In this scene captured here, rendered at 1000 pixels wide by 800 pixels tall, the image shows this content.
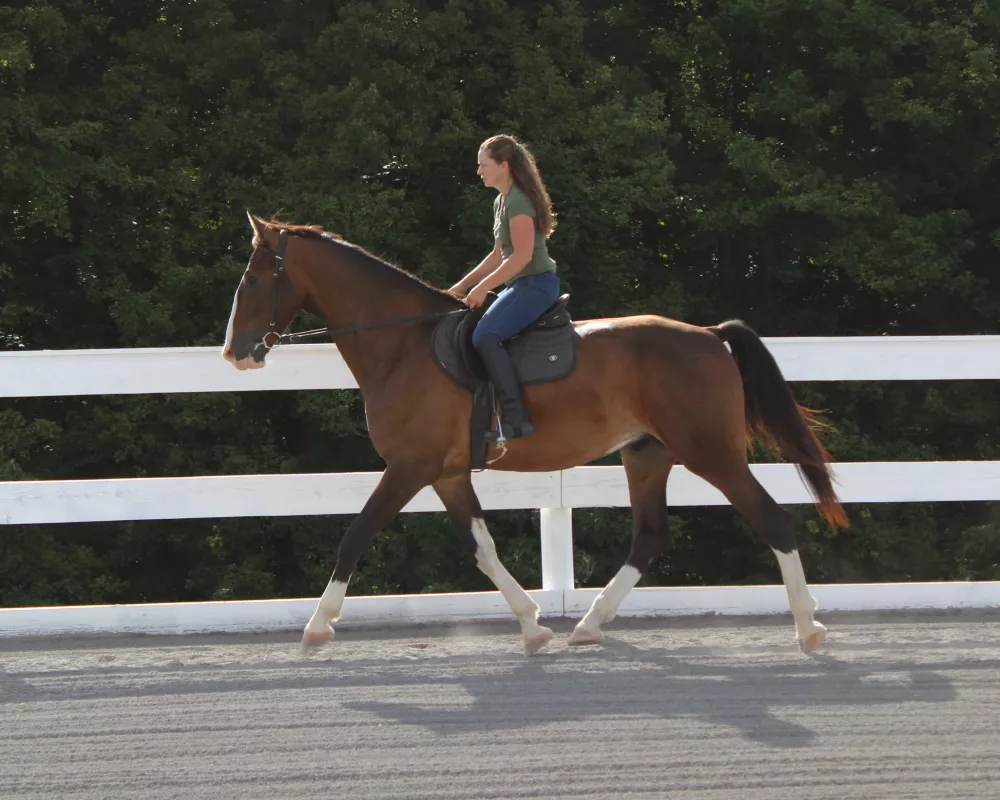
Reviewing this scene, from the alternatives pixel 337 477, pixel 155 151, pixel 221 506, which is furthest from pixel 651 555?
pixel 155 151

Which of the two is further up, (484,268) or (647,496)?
(484,268)

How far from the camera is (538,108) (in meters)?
13.8

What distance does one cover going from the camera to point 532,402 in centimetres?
638

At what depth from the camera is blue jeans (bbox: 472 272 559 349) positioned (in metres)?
6.27

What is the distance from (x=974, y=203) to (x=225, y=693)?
38.8 ft

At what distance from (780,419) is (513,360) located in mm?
1384

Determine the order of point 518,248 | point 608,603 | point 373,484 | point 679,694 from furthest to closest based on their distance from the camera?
point 373,484, point 608,603, point 518,248, point 679,694

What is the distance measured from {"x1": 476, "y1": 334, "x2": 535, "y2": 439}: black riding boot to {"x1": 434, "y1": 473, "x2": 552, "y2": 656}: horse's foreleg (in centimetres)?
47

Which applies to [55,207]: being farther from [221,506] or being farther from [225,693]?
[225,693]

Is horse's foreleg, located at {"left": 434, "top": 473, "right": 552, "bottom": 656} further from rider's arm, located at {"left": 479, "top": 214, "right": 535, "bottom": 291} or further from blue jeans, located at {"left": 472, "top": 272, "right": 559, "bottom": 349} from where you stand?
rider's arm, located at {"left": 479, "top": 214, "right": 535, "bottom": 291}

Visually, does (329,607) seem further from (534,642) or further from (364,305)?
(364,305)

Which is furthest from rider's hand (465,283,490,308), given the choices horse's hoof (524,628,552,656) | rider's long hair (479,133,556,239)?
horse's hoof (524,628,552,656)

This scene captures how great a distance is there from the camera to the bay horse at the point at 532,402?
6.28 metres

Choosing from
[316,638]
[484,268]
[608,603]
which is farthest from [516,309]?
[316,638]
